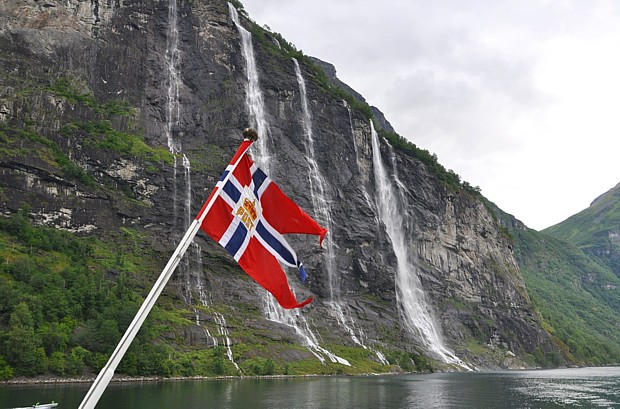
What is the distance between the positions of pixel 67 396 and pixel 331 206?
255ft

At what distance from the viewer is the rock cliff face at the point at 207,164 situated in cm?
9106

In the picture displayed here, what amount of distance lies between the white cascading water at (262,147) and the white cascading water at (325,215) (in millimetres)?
9677

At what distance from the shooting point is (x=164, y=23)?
12231 cm

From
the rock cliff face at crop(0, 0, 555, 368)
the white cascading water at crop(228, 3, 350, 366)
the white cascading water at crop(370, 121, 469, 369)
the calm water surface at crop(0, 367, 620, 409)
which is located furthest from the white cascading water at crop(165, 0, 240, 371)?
the white cascading water at crop(370, 121, 469, 369)

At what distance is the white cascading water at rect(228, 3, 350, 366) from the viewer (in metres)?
89.1

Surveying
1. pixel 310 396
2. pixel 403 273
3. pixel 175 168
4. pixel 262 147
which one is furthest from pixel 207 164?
pixel 310 396

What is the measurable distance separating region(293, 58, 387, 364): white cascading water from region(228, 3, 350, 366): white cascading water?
968 centimetres

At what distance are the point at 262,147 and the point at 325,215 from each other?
18.4 meters

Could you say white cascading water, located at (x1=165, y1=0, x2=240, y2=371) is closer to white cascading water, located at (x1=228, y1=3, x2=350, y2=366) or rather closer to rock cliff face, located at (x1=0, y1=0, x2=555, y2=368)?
rock cliff face, located at (x1=0, y1=0, x2=555, y2=368)

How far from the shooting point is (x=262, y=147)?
4496 inches

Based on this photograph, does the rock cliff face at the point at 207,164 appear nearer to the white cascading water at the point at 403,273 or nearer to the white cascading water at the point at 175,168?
the white cascading water at the point at 175,168

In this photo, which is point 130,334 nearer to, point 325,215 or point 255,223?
point 255,223

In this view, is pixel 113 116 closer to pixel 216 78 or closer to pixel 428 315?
pixel 216 78

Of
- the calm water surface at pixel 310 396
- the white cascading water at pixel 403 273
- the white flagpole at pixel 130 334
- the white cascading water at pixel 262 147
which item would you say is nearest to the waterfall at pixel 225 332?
the calm water surface at pixel 310 396
